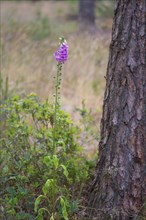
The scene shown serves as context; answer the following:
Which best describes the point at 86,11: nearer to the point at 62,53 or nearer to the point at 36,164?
the point at 36,164

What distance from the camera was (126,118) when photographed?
3.18 metres

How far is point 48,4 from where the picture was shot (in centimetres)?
2112

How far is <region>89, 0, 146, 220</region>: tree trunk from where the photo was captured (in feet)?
10.3

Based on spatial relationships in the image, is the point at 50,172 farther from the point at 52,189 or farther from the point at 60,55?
the point at 60,55

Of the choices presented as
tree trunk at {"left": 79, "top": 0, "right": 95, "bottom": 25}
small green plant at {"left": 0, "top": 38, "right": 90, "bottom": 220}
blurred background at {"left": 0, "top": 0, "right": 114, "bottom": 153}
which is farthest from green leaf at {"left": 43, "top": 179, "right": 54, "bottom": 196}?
tree trunk at {"left": 79, "top": 0, "right": 95, "bottom": 25}

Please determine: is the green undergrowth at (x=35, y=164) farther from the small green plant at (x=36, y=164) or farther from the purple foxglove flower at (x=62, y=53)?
the purple foxglove flower at (x=62, y=53)

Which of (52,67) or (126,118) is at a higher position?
(52,67)

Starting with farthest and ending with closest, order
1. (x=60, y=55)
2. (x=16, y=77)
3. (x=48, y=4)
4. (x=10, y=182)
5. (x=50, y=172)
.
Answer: (x=48, y=4)
(x=16, y=77)
(x=10, y=182)
(x=50, y=172)
(x=60, y=55)

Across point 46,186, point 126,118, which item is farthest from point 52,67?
point 46,186

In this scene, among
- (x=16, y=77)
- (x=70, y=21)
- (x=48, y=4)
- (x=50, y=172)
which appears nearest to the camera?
(x=50, y=172)

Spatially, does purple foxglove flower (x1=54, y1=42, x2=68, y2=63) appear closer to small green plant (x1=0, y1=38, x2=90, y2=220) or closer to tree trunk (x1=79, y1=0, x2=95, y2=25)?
small green plant (x1=0, y1=38, x2=90, y2=220)

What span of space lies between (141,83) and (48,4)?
729 inches

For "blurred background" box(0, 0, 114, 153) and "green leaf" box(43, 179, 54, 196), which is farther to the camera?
"blurred background" box(0, 0, 114, 153)

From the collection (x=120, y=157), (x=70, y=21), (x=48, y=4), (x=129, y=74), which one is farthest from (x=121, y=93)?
(x=48, y=4)
